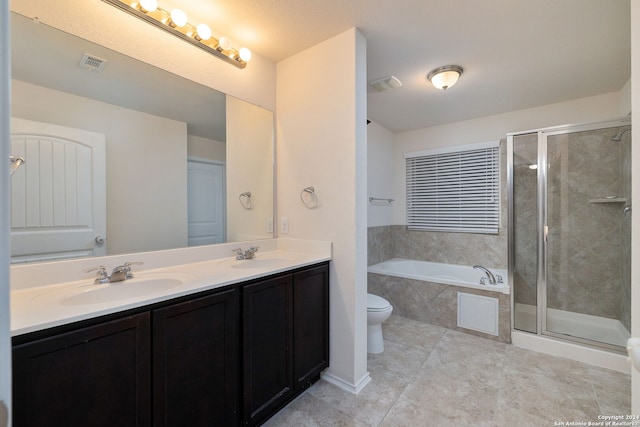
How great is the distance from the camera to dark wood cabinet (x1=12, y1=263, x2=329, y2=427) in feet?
2.76

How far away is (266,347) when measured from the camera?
1.48m

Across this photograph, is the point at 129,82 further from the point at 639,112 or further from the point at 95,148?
the point at 639,112

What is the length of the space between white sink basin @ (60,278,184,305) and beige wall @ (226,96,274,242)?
0.61 meters

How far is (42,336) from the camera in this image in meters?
0.82

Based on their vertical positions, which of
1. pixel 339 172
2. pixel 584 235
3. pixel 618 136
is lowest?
pixel 584 235

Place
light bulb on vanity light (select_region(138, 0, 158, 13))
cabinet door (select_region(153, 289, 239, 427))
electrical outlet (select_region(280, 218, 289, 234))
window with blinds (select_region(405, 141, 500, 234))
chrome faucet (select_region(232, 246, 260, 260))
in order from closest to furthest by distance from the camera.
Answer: cabinet door (select_region(153, 289, 239, 427)) → light bulb on vanity light (select_region(138, 0, 158, 13)) → chrome faucet (select_region(232, 246, 260, 260)) → electrical outlet (select_region(280, 218, 289, 234)) → window with blinds (select_region(405, 141, 500, 234))

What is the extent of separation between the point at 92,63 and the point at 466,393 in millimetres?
2988

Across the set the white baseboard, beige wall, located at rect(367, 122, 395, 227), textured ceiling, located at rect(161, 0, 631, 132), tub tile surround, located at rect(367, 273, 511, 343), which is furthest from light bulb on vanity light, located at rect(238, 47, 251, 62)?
tub tile surround, located at rect(367, 273, 511, 343)

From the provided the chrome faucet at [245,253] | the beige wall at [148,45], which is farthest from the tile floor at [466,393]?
the beige wall at [148,45]

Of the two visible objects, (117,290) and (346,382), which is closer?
(117,290)

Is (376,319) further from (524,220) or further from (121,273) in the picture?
(524,220)

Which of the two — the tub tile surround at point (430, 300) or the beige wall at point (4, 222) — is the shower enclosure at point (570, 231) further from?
the beige wall at point (4, 222)

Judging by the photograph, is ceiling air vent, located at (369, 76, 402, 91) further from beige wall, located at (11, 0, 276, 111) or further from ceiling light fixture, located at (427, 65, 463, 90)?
beige wall, located at (11, 0, 276, 111)

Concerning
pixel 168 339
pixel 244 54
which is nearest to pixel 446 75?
pixel 244 54
